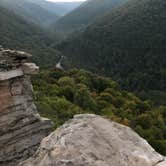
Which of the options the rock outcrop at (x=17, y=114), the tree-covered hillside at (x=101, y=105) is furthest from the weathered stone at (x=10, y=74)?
the tree-covered hillside at (x=101, y=105)

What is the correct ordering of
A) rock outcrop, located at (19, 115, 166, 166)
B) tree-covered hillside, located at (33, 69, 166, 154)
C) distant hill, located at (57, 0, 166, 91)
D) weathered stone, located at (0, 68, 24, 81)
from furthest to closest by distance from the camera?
distant hill, located at (57, 0, 166, 91), tree-covered hillside, located at (33, 69, 166, 154), weathered stone, located at (0, 68, 24, 81), rock outcrop, located at (19, 115, 166, 166)

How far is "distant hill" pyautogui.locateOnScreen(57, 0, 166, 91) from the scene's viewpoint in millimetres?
137125

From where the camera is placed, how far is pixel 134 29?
545 ft

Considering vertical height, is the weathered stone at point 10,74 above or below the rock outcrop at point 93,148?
below

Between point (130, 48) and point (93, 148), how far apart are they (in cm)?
15362

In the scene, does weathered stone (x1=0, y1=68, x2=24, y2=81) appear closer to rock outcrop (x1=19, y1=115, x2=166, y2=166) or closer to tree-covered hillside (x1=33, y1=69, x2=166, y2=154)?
rock outcrop (x1=19, y1=115, x2=166, y2=166)

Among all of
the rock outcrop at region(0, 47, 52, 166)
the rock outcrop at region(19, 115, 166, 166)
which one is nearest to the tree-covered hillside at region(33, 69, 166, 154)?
the rock outcrop at region(0, 47, 52, 166)

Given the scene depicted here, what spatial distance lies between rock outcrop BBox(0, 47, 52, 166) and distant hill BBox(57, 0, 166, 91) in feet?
362

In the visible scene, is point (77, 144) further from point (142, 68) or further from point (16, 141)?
point (142, 68)

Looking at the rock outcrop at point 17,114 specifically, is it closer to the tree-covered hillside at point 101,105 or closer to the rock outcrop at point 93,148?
the rock outcrop at point 93,148

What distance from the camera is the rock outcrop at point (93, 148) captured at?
661 centimetres

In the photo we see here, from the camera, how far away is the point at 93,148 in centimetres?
683

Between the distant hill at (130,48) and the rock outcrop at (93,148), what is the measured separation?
11933 centimetres

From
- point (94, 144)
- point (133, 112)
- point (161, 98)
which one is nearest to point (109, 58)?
point (161, 98)
